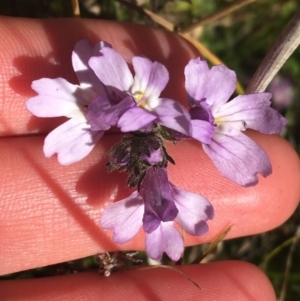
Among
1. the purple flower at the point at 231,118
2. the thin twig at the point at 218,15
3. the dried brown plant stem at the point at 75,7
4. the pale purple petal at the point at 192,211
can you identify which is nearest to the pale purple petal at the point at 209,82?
the purple flower at the point at 231,118

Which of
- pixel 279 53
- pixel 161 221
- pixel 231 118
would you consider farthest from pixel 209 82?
pixel 161 221

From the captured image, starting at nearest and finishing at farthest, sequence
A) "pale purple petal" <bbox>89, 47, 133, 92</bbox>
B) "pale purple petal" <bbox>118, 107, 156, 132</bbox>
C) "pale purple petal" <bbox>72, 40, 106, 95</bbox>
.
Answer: "pale purple petal" <bbox>118, 107, 156, 132</bbox> < "pale purple petal" <bbox>89, 47, 133, 92</bbox> < "pale purple petal" <bbox>72, 40, 106, 95</bbox>

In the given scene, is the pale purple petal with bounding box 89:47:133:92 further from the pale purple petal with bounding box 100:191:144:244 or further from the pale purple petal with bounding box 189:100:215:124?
the pale purple petal with bounding box 100:191:144:244

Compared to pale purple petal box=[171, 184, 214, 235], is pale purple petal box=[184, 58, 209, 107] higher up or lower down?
higher up

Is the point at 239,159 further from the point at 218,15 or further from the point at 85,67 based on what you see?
the point at 218,15

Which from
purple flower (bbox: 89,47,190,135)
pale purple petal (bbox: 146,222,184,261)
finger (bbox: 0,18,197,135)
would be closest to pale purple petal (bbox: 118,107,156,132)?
purple flower (bbox: 89,47,190,135)

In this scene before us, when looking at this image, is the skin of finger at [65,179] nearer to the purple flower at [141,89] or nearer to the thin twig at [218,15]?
the thin twig at [218,15]
